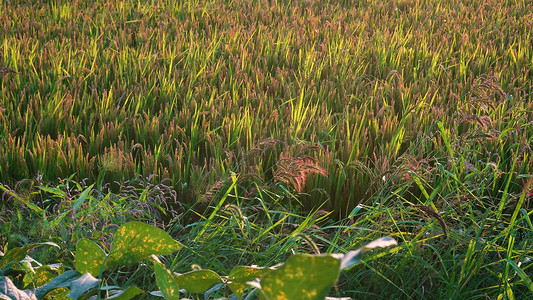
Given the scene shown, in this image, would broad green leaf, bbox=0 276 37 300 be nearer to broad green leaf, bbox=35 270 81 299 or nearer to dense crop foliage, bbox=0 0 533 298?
broad green leaf, bbox=35 270 81 299

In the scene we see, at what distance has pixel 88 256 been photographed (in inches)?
36.9

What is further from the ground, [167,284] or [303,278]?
[303,278]

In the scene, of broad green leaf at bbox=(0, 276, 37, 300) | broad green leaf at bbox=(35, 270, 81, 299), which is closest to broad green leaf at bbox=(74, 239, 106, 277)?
broad green leaf at bbox=(35, 270, 81, 299)

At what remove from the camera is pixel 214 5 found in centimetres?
427

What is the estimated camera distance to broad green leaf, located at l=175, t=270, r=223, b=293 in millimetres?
804

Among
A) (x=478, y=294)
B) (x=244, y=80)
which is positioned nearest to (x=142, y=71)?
(x=244, y=80)

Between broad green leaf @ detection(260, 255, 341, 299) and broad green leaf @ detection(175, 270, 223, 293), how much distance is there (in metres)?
0.27

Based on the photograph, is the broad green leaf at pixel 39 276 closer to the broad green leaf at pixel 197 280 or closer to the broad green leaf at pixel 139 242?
the broad green leaf at pixel 139 242

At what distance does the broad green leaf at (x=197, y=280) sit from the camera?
0.80 m

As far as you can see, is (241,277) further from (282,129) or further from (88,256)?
(282,129)

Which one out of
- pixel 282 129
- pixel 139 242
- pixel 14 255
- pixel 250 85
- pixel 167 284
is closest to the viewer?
pixel 167 284

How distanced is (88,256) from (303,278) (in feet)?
1.75

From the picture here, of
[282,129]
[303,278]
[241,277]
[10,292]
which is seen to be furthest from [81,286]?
[282,129]

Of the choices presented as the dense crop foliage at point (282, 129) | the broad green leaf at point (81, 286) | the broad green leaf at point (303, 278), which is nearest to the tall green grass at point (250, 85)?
the dense crop foliage at point (282, 129)
